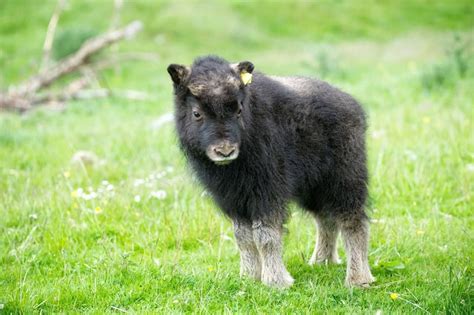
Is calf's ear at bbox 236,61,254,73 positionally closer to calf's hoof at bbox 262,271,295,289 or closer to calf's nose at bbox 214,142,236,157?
calf's nose at bbox 214,142,236,157

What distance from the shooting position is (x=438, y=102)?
13.6 metres

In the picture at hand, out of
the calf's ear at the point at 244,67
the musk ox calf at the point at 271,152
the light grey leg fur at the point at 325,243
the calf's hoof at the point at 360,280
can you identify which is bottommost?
the calf's hoof at the point at 360,280

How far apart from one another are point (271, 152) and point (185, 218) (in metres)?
1.98

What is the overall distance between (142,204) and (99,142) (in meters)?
4.52

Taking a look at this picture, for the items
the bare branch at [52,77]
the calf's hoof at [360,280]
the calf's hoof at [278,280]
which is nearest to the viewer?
the calf's hoof at [278,280]

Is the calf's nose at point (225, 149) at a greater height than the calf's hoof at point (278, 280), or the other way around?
the calf's nose at point (225, 149)

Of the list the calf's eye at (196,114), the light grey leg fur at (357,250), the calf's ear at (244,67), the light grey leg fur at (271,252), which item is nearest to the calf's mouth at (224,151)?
the calf's eye at (196,114)

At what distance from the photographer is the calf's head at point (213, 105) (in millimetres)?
5668

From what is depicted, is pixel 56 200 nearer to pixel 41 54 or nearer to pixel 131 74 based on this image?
pixel 131 74

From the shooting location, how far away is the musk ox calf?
19.2 feet

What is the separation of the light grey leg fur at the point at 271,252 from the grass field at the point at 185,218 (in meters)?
0.18

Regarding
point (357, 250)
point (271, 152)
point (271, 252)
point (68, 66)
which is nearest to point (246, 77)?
point (271, 152)

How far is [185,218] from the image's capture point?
25.2ft

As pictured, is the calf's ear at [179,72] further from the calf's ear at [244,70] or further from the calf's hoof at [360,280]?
the calf's hoof at [360,280]
